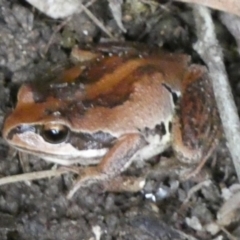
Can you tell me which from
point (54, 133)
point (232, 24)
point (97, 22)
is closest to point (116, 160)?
point (54, 133)

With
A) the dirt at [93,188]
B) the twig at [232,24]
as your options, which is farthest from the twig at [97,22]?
the twig at [232,24]

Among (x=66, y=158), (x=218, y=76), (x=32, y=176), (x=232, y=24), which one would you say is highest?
(x=232, y=24)

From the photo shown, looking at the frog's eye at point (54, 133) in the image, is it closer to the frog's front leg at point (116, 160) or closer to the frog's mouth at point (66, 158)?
the frog's mouth at point (66, 158)

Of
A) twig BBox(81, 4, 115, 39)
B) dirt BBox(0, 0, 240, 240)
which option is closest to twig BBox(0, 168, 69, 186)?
dirt BBox(0, 0, 240, 240)

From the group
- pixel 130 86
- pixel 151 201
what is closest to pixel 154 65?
pixel 130 86

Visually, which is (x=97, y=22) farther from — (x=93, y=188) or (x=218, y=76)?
(x=93, y=188)

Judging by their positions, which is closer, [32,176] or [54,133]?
[54,133]

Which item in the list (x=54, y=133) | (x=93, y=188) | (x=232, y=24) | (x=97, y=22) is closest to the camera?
(x=54, y=133)
